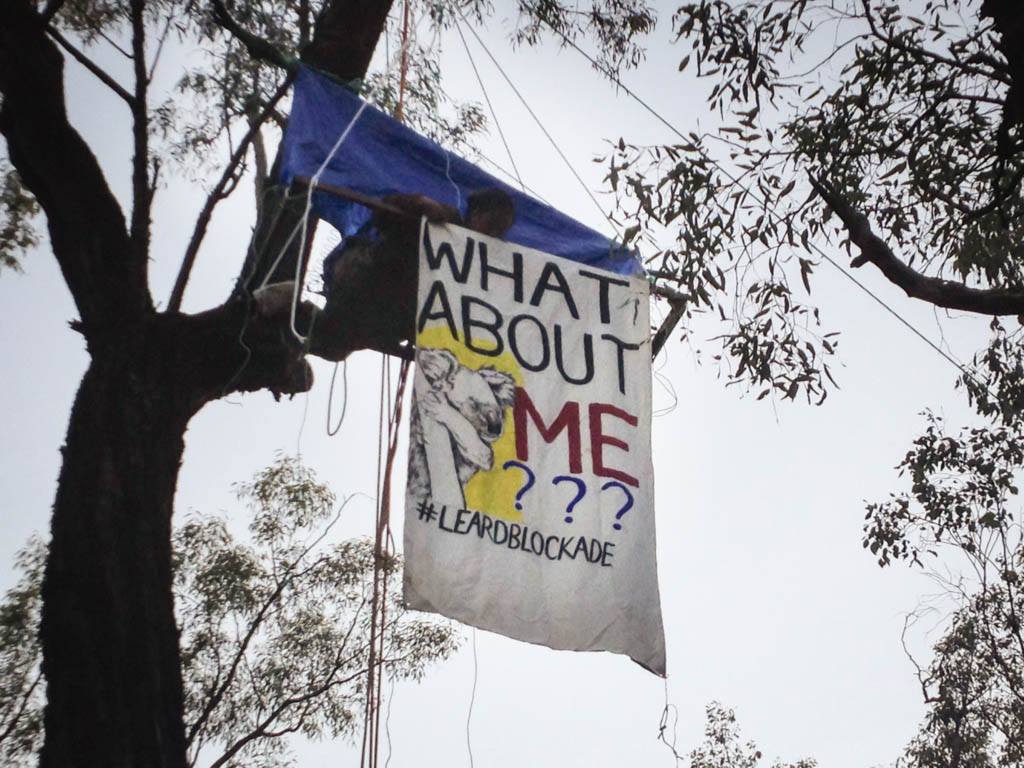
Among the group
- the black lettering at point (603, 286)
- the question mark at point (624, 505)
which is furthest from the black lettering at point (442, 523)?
the black lettering at point (603, 286)

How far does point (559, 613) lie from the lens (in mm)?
4879

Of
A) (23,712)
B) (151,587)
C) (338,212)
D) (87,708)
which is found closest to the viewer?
(87,708)

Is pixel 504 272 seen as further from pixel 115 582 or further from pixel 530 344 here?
pixel 115 582

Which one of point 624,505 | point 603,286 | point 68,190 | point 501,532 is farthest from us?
point 603,286

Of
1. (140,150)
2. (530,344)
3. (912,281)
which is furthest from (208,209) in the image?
(912,281)

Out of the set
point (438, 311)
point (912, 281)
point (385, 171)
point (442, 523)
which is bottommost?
point (442, 523)

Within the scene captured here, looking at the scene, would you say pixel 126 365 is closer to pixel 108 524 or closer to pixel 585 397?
pixel 108 524

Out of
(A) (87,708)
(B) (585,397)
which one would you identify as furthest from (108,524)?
(B) (585,397)

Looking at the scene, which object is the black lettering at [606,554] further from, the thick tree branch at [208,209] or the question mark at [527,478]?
the thick tree branch at [208,209]

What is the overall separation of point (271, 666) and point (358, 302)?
367 inches

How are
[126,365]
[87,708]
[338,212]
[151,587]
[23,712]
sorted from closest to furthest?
[87,708] < [151,587] < [126,365] < [338,212] < [23,712]

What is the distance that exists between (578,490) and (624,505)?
0.24 metres

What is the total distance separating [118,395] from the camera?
15.5 feet

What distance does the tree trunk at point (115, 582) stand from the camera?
401 centimetres
